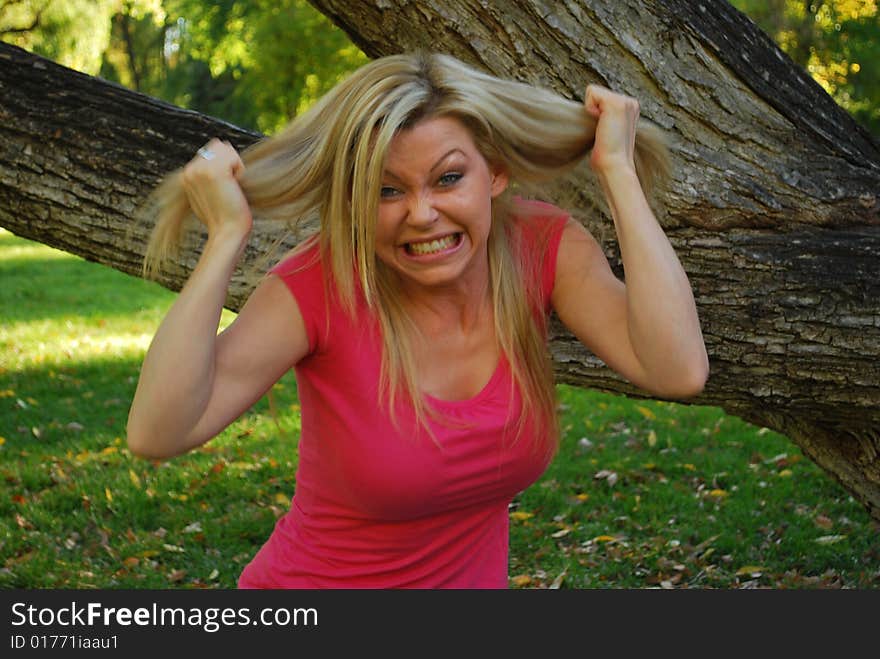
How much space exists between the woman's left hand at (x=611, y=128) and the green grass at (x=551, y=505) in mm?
2012

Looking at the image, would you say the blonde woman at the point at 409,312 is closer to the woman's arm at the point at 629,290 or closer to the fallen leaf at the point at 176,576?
the woman's arm at the point at 629,290

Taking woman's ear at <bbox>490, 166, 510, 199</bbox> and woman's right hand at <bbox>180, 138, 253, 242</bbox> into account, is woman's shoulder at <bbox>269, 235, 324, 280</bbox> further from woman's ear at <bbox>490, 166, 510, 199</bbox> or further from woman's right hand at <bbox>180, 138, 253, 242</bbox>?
woman's ear at <bbox>490, 166, 510, 199</bbox>

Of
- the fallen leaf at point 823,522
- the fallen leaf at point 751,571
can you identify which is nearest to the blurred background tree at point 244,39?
the fallen leaf at point 823,522

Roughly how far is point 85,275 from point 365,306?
16.2 m

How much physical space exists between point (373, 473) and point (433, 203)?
644mm

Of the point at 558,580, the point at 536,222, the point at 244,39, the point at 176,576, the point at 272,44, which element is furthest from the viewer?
the point at 244,39

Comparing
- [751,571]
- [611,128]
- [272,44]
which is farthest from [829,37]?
[611,128]

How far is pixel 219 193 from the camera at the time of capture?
2.62 meters

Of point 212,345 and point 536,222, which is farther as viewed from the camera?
point 536,222

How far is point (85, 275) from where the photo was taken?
18031 millimetres

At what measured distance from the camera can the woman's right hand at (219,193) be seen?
2.62 meters

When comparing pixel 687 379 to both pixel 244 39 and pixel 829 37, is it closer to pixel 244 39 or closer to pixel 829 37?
pixel 829 37

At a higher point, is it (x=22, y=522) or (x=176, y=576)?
(x=22, y=522)

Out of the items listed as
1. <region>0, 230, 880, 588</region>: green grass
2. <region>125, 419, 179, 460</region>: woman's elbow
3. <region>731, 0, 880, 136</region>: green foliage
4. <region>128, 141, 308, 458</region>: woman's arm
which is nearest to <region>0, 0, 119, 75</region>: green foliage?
<region>731, 0, 880, 136</region>: green foliage
